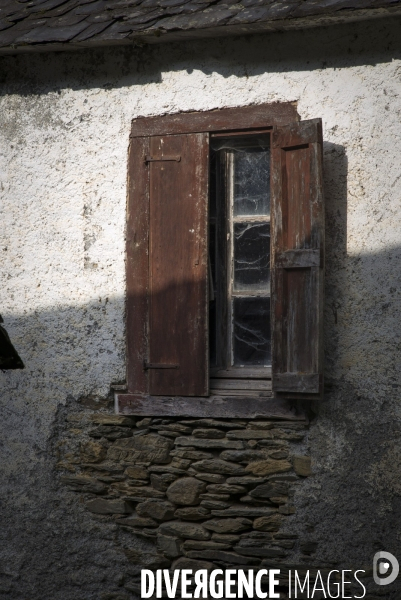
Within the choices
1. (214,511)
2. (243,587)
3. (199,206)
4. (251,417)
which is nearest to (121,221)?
(199,206)

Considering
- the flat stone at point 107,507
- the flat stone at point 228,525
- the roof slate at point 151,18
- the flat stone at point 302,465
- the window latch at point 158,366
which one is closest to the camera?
the roof slate at point 151,18

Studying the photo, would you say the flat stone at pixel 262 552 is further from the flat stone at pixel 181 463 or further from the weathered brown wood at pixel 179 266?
the weathered brown wood at pixel 179 266

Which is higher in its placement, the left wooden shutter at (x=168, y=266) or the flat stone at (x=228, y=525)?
the left wooden shutter at (x=168, y=266)

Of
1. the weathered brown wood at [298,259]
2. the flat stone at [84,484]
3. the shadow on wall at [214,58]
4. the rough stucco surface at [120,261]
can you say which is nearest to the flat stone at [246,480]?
the rough stucco surface at [120,261]

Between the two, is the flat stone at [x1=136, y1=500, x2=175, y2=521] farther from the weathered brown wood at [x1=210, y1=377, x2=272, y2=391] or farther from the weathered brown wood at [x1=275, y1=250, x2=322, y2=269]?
the weathered brown wood at [x1=275, y1=250, x2=322, y2=269]

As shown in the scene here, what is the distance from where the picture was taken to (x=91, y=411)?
4969 mm

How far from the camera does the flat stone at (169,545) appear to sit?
187 inches

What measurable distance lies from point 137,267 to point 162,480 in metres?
1.28

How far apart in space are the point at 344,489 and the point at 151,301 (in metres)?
1.54

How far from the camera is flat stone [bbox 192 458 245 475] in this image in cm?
463

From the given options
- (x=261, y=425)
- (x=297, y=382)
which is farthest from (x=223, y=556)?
(x=297, y=382)

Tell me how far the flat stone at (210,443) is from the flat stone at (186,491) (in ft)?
0.67

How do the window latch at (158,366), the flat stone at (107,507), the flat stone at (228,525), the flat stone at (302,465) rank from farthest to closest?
the flat stone at (107,507) < the window latch at (158,366) < the flat stone at (228,525) < the flat stone at (302,465)

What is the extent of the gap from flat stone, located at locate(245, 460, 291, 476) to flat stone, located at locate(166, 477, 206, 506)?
0.32 m
